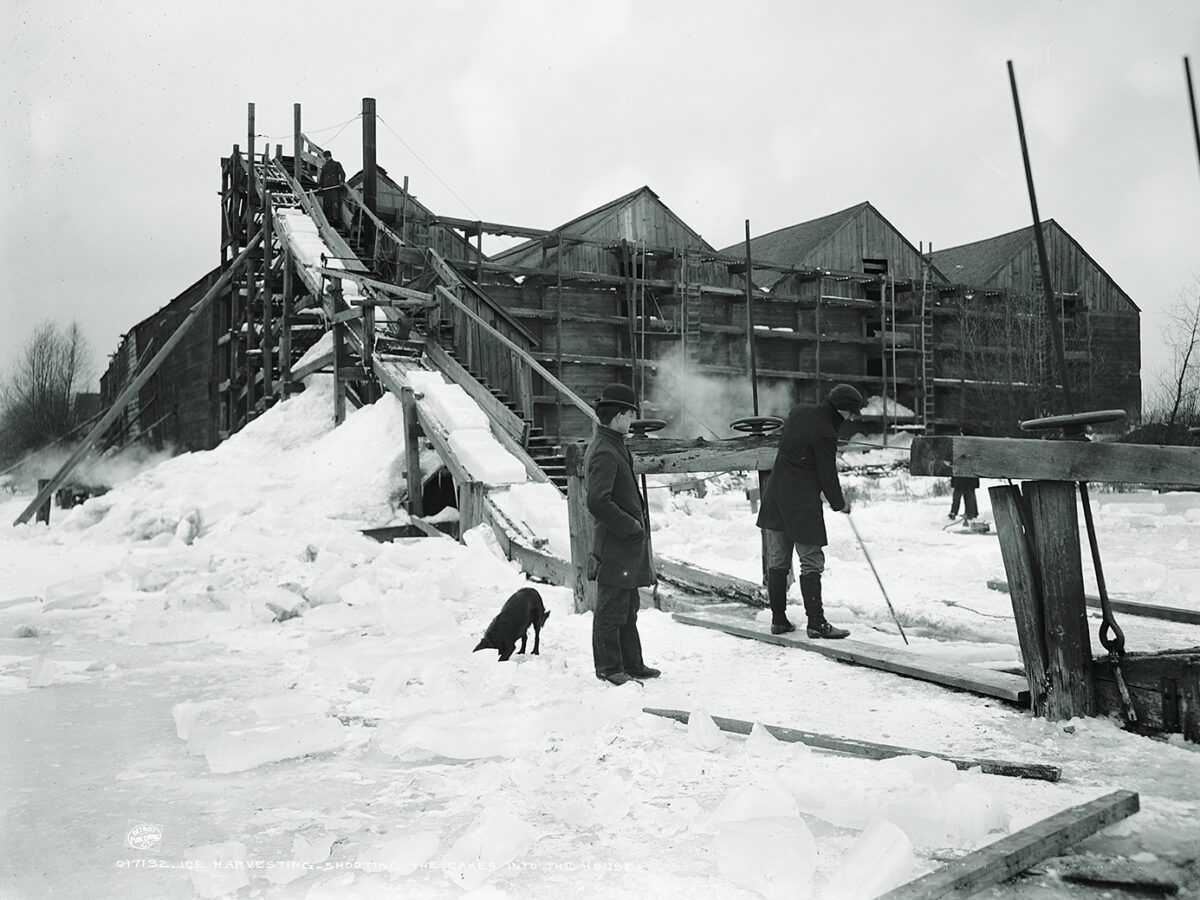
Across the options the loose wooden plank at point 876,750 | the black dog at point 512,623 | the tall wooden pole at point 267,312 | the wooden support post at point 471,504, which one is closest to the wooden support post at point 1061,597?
the loose wooden plank at point 876,750

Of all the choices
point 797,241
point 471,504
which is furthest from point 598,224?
point 471,504

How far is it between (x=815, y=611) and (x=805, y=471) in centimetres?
93

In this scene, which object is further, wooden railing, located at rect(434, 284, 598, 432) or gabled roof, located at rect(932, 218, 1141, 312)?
gabled roof, located at rect(932, 218, 1141, 312)

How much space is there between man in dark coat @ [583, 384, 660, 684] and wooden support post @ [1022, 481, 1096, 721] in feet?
6.90

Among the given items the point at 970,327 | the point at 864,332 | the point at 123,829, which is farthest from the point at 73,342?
the point at 123,829

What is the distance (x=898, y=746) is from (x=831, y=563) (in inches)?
241

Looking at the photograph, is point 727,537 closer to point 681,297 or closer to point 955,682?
point 955,682

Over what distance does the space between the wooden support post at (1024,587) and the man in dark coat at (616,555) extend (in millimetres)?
1954

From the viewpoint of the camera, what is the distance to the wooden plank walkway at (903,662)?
4.78m

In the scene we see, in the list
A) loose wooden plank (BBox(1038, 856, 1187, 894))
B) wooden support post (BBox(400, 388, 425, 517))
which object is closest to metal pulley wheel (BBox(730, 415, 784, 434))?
loose wooden plank (BBox(1038, 856, 1187, 894))

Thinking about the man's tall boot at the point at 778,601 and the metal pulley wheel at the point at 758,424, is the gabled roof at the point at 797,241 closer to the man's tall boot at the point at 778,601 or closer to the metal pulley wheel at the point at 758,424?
the metal pulley wheel at the point at 758,424

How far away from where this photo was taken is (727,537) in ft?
39.0

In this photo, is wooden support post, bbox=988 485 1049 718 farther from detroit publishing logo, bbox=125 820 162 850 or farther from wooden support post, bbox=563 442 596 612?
detroit publishing logo, bbox=125 820 162 850

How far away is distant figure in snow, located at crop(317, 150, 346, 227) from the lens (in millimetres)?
20984
